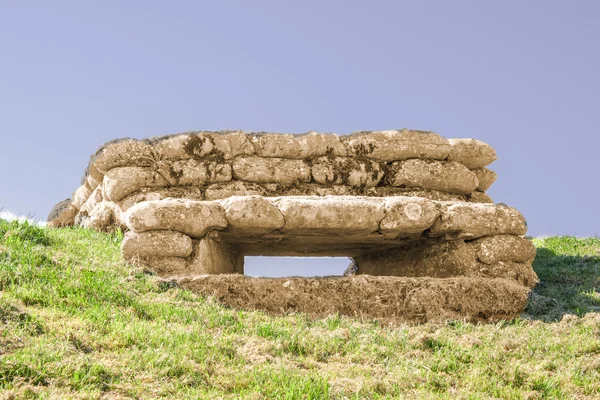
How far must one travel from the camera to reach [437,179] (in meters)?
8.18

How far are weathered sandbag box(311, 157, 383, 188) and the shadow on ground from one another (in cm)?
251

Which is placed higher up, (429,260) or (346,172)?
(346,172)

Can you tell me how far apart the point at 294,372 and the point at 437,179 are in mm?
4605

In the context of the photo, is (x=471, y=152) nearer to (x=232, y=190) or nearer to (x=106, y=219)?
(x=232, y=190)

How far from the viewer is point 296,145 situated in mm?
7949

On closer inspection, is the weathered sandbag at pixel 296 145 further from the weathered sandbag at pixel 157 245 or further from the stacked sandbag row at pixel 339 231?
the weathered sandbag at pixel 157 245

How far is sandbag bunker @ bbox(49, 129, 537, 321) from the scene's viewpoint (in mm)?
6141

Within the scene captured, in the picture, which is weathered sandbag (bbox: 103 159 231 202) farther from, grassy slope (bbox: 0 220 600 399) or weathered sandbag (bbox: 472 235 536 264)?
weathered sandbag (bbox: 472 235 536 264)

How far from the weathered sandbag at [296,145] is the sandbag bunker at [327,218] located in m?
0.01

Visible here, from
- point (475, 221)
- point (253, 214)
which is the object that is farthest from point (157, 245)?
point (475, 221)

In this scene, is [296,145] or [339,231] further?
[296,145]

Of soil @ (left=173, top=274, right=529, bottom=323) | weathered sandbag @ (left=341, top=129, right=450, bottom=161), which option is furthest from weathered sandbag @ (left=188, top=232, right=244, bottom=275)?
weathered sandbag @ (left=341, top=129, right=450, bottom=161)

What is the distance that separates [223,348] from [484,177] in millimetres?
5422

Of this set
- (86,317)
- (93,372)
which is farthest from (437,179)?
(93,372)
